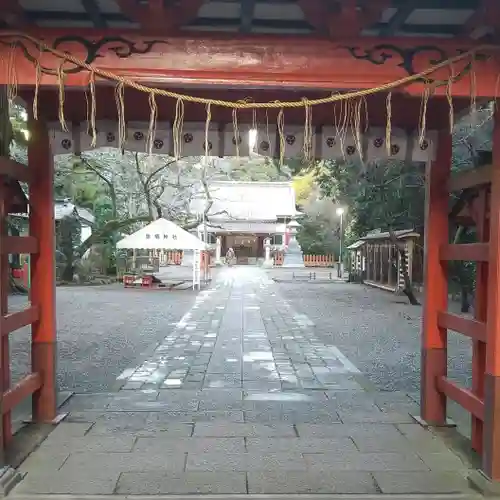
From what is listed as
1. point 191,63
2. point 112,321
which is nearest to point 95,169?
point 112,321

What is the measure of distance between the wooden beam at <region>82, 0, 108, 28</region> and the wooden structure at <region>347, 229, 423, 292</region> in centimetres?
1468

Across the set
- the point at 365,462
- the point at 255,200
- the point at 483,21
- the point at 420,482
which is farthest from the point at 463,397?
the point at 255,200

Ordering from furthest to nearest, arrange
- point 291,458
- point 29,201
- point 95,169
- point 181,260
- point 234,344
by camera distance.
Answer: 1. point 181,260
2. point 95,169
3. point 234,344
4. point 29,201
5. point 291,458

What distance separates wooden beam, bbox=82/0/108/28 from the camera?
11.5ft

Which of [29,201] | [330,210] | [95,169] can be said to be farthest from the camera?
[330,210]

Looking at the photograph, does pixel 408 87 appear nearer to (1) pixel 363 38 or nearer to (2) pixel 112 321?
(1) pixel 363 38

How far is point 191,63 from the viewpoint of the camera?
3.40m

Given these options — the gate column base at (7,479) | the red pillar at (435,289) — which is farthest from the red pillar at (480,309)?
the gate column base at (7,479)

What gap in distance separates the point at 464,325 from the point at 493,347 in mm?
631

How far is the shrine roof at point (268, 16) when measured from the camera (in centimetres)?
342

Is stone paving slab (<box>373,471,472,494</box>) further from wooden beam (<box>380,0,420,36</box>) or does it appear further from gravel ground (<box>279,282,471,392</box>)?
wooden beam (<box>380,0,420,36</box>)

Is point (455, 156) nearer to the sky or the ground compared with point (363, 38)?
nearer to the sky

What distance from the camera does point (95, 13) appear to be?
11.8 feet

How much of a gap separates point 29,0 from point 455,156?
12517 millimetres
